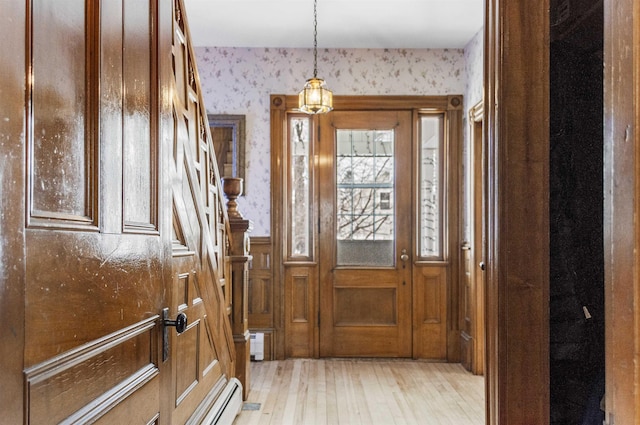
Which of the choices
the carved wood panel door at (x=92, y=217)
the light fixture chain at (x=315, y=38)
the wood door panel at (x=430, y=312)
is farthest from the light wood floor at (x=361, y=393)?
the light fixture chain at (x=315, y=38)

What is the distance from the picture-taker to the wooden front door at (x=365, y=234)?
4707 millimetres

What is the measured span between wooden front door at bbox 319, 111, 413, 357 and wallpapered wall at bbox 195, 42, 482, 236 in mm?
426

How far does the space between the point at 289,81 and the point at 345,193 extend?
1167 mm

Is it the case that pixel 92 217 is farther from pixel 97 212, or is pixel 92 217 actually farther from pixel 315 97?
pixel 315 97

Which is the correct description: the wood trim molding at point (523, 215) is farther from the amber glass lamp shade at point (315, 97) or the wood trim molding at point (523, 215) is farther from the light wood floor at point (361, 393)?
the amber glass lamp shade at point (315, 97)

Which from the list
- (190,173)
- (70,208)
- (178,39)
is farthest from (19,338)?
(178,39)

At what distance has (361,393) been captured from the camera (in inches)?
145

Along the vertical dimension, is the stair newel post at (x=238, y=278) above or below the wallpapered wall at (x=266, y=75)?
below

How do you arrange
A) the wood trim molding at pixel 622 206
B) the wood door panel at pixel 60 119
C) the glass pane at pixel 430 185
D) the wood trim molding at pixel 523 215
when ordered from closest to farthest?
the wood trim molding at pixel 622 206, the wood door panel at pixel 60 119, the wood trim molding at pixel 523 215, the glass pane at pixel 430 185

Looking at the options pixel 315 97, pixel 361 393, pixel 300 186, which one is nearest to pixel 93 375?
pixel 361 393

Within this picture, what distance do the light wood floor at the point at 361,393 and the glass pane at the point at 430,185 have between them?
1107mm

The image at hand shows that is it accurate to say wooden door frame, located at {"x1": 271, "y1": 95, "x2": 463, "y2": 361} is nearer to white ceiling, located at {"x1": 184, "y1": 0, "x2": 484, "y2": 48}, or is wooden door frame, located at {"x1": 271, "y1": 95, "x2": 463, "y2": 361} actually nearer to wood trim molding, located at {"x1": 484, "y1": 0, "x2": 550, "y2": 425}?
white ceiling, located at {"x1": 184, "y1": 0, "x2": 484, "y2": 48}

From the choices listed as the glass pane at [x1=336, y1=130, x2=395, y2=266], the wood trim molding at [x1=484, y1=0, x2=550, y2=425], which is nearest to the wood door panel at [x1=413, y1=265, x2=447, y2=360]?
the glass pane at [x1=336, y1=130, x2=395, y2=266]

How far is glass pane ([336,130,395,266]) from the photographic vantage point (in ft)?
15.6
